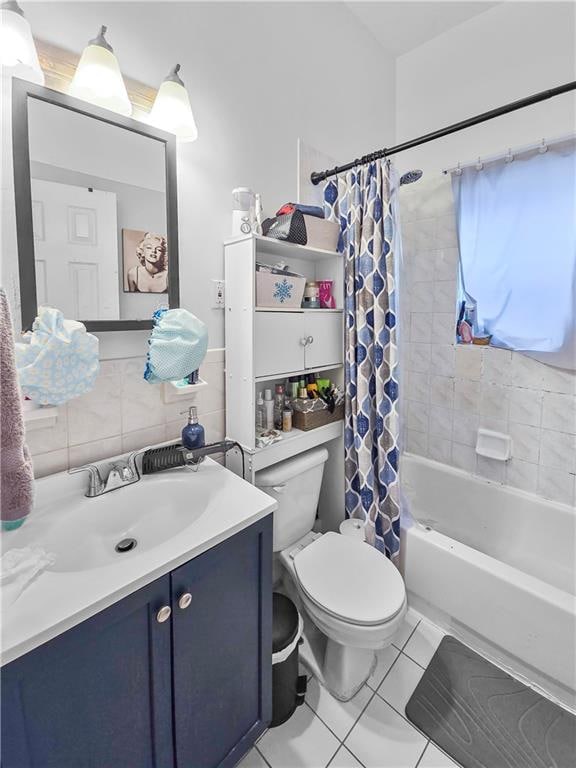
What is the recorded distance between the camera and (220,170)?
1413 mm

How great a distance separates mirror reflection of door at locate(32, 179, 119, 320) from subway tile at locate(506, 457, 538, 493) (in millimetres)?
2065

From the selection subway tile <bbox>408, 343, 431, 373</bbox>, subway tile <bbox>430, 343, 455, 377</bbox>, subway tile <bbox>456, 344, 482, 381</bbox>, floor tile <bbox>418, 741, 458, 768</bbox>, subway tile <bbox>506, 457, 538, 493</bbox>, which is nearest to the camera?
floor tile <bbox>418, 741, 458, 768</bbox>

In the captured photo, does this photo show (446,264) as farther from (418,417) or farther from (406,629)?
(406,629)

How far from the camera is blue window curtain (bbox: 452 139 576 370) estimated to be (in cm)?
171

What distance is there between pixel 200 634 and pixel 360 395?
A: 3.73 feet

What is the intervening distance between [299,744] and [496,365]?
1.88 metres

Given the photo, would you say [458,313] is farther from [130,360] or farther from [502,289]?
[130,360]

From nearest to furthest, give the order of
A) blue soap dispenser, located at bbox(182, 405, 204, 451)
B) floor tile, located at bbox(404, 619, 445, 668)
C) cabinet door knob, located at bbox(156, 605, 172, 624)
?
cabinet door knob, located at bbox(156, 605, 172, 624) → blue soap dispenser, located at bbox(182, 405, 204, 451) → floor tile, located at bbox(404, 619, 445, 668)

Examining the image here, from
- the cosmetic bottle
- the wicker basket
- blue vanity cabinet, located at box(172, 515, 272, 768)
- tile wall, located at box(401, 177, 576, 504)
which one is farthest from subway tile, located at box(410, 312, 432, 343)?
blue vanity cabinet, located at box(172, 515, 272, 768)

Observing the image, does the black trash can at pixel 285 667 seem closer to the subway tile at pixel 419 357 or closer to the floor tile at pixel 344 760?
the floor tile at pixel 344 760

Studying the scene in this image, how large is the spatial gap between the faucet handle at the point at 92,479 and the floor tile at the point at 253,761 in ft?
3.30

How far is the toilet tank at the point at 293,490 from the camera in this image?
1495 mm

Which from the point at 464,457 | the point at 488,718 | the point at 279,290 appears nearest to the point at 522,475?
the point at 464,457

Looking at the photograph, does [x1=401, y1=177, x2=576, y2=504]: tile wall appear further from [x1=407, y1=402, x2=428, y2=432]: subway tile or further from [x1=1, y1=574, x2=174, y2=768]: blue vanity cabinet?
[x1=1, y1=574, x2=174, y2=768]: blue vanity cabinet
